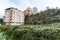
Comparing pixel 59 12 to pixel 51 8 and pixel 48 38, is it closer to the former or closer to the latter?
pixel 51 8

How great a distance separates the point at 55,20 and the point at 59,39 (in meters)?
9.18

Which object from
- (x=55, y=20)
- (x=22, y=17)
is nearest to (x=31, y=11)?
(x=22, y=17)

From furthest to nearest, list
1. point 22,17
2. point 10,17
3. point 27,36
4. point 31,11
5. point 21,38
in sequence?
point 31,11 → point 22,17 → point 10,17 → point 21,38 → point 27,36

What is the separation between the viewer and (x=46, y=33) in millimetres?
6227

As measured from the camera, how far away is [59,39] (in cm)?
599

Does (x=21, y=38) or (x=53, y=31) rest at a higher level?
(x=53, y=31)

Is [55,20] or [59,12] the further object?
[59,12]

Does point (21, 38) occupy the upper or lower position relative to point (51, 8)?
lower

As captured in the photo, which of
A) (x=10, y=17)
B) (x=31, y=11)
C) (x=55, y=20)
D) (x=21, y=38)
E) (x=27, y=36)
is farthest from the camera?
(x=31, y=11)

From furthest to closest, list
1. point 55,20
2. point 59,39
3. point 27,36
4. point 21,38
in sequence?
point 55,20
point 21,38
point 27,36
point 59,39

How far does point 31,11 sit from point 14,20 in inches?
167

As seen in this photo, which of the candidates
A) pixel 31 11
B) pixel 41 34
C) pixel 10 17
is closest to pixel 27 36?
pixel 41 34

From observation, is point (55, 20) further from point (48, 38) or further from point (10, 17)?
point (48, 38)

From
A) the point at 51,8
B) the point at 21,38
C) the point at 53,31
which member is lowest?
the point at 21,38
